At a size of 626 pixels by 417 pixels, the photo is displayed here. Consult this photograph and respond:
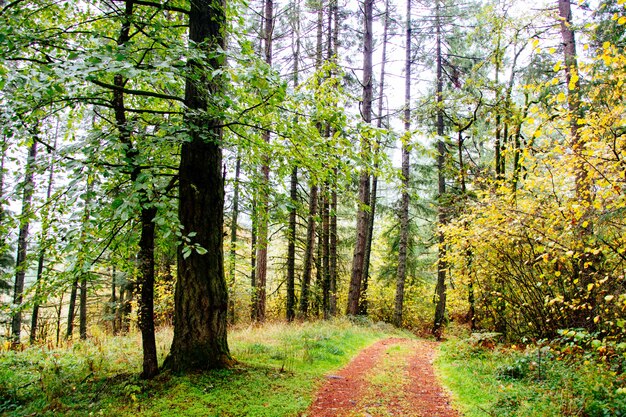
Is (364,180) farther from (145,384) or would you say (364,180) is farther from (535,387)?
(145,384)

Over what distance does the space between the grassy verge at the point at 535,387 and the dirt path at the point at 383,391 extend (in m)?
0.35

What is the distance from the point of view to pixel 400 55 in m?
17.3

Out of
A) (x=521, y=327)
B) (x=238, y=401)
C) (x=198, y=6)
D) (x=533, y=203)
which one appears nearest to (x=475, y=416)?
(x=238, y=401)

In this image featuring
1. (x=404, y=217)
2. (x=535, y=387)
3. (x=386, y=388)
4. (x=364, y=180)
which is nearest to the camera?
(x=535, y=387)

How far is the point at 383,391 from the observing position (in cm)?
580

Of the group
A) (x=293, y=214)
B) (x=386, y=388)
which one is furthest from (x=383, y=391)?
(x=293, y=214)

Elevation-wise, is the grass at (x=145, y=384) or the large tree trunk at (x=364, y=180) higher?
the large tree trunk at (x=364, y=180)

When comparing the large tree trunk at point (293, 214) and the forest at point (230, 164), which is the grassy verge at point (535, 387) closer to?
the forest at point (230, 164)

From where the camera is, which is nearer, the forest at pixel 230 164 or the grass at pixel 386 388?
the forest at pixel 230 164

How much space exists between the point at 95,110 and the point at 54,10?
220 cm

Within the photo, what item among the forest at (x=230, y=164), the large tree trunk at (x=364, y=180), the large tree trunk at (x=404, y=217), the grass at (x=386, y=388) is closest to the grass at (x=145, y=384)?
the forest at (x=230, y=164)

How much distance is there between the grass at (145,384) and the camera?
14.1 feet

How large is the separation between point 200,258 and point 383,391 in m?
3.64

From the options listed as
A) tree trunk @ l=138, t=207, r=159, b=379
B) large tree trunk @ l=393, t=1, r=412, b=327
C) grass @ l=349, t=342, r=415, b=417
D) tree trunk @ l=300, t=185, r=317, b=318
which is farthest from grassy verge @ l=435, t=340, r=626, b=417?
large tree trunk @ l=393, t=1, r=412, b=327
